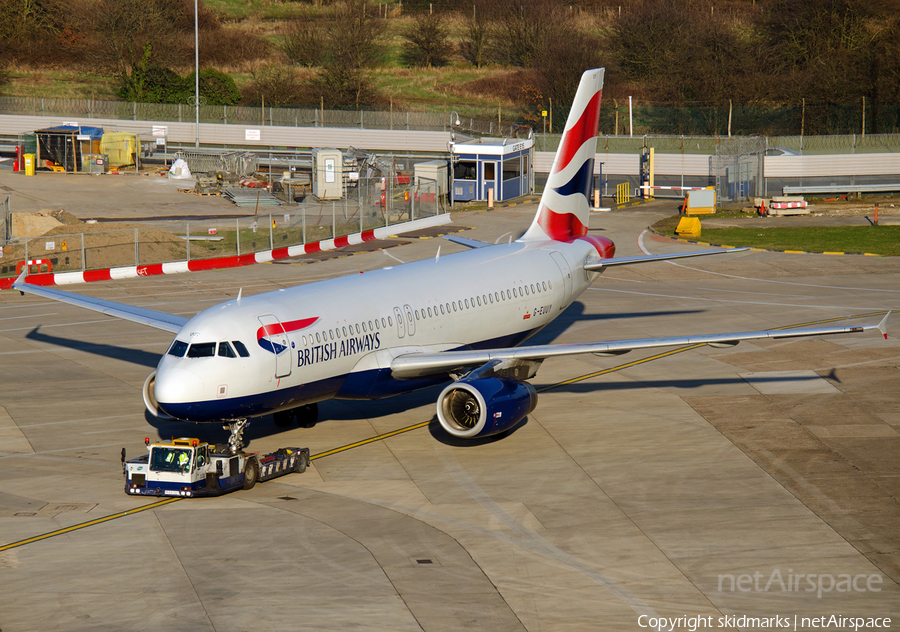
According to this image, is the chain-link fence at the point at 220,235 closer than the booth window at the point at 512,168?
Yes

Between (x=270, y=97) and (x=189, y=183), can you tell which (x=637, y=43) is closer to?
(x=270, y=97)

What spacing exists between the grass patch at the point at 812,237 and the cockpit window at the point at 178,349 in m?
48.3

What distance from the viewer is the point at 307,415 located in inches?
1243

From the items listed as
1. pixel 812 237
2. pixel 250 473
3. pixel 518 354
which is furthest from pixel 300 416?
pixel 812 237

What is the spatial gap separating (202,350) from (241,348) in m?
1.02

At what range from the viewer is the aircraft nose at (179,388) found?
25047mm

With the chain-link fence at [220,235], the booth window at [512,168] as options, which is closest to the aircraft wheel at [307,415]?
the chain-link fence at [220,235]

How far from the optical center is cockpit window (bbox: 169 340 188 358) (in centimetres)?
2592

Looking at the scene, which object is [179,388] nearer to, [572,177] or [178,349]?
[178,349]

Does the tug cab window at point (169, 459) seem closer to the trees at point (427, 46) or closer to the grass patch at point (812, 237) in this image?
the grass patch at point (812, 237)

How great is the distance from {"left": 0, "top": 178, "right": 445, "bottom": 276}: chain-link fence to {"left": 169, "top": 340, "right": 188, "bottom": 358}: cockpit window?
107 feet

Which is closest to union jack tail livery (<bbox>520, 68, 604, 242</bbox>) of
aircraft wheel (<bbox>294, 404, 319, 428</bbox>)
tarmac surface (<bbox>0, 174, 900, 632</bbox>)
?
tarmac surface (<bbox>0, 174, 900, 632</bbox>)

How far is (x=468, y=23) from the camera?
168 metres

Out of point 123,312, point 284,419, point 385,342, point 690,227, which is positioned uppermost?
point 690,227
